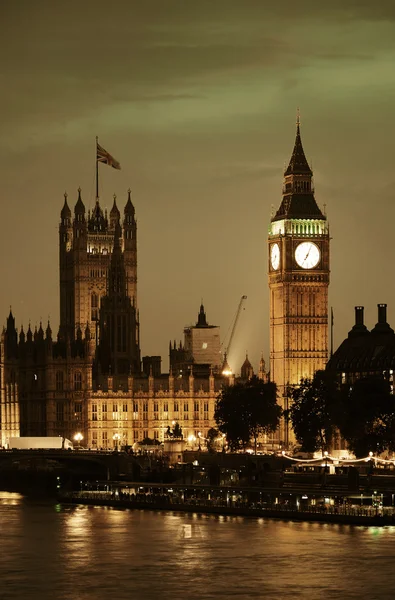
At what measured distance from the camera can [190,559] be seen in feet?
427

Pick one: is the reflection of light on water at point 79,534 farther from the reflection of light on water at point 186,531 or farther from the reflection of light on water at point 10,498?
the reflection of light on water at point 10,498

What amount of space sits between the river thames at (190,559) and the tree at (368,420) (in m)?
30.4

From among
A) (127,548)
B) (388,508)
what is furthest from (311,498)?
(127,548)

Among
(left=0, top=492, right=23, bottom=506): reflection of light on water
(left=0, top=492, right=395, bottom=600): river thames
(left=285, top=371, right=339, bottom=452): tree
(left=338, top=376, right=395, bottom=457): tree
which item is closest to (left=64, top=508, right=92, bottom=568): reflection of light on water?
(left=0, top=492, right=395, bottom=600): river thames

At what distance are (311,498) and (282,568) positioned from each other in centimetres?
3224

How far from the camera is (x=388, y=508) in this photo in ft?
482

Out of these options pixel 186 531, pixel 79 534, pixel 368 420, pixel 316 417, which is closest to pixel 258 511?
pixel 186 531

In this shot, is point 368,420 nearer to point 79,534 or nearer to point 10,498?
point 10,498

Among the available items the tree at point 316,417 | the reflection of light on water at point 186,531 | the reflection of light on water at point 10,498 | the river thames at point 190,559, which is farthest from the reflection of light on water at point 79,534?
the tree at point 316,417

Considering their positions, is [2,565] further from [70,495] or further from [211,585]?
[70,495]

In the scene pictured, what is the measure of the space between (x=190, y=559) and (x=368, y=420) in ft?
190

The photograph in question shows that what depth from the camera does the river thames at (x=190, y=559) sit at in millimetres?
117625

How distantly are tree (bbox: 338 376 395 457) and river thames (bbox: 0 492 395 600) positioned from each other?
3039 centimetres

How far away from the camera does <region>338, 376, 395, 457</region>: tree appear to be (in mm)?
183000
